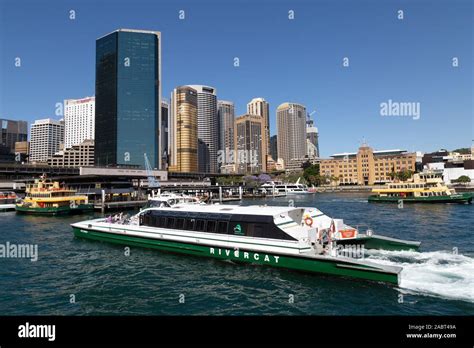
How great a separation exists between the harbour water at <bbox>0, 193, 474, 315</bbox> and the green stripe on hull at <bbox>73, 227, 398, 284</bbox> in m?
0.48

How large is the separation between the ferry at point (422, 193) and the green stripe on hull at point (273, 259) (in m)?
75.0

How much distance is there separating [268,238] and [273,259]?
1557 millimetres

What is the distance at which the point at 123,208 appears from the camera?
87875 mm

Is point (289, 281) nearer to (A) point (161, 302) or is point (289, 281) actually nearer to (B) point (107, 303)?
(A) point (161, 302)

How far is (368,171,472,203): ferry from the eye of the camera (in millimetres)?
81312

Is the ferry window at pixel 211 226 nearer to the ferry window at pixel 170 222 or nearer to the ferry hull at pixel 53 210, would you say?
the ferry window at pixel 170 222

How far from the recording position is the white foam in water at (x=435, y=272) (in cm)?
1814

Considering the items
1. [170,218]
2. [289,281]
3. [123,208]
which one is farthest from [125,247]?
[123,208]

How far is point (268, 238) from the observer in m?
23.9

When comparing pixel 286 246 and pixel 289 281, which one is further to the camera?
pixel 286 246

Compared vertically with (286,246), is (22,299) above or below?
below

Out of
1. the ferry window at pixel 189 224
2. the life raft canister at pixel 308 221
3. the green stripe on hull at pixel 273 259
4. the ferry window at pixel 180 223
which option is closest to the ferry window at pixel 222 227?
the green stripe on hull at pixel 273 259

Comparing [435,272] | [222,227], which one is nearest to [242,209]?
[222,227]
